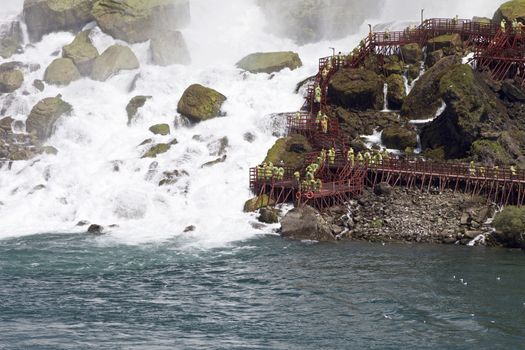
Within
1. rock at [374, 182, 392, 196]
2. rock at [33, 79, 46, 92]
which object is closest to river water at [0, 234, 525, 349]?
rock at [374, 182, 392, 196]

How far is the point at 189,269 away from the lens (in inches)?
1539

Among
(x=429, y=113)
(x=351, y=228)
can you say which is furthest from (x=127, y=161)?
(x=429, y=113)

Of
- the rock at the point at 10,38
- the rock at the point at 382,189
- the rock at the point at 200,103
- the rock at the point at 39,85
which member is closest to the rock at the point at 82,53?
the rock at the point at 39,85

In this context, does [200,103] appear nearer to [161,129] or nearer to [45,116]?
[161,129]

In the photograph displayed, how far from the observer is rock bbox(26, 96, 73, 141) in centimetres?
7075

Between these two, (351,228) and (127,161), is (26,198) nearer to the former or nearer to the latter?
(127,161)

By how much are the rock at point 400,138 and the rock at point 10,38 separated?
56.9 meters

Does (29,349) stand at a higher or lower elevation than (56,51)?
lower

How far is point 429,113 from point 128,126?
31.0 m

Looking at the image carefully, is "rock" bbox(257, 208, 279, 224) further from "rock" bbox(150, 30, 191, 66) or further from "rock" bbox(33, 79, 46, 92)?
"rock" bbox(150, 30, 191, 66)

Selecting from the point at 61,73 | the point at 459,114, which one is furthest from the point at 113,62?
the point at 459,114

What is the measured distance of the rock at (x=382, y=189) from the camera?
5109 centimetres

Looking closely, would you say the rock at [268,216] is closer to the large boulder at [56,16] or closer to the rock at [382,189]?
the rock at [382,189]

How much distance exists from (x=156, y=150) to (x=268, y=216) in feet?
54.9
